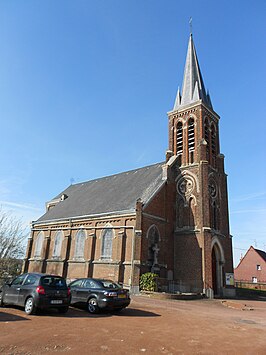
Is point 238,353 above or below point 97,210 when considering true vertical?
below

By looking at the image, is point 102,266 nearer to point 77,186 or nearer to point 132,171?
point 132,171

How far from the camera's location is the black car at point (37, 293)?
10.5 metres

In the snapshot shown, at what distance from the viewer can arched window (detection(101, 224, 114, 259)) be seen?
25489 mm

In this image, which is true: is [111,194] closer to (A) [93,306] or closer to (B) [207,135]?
(B) [207,135]

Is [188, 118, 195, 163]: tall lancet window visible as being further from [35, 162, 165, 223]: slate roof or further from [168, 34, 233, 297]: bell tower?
[35, 162, 165, 223]: slate roof

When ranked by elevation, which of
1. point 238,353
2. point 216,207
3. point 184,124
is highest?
point 184,124

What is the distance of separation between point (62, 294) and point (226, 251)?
20.7 metres

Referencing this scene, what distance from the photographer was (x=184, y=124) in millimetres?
30656

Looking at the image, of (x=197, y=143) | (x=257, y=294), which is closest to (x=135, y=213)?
(x=197, y=143)

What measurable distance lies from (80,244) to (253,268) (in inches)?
1225

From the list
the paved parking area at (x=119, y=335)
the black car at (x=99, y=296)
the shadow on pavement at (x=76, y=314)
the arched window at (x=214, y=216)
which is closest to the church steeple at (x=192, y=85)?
the arched window at (x=214, y=216)

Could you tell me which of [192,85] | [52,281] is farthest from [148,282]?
[192,85]

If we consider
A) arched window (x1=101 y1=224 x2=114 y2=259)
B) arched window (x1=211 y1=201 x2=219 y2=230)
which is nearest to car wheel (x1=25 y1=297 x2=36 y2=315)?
arched window (x1=101 y1=224 x2=114 y2=259)

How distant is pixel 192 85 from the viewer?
107ft
